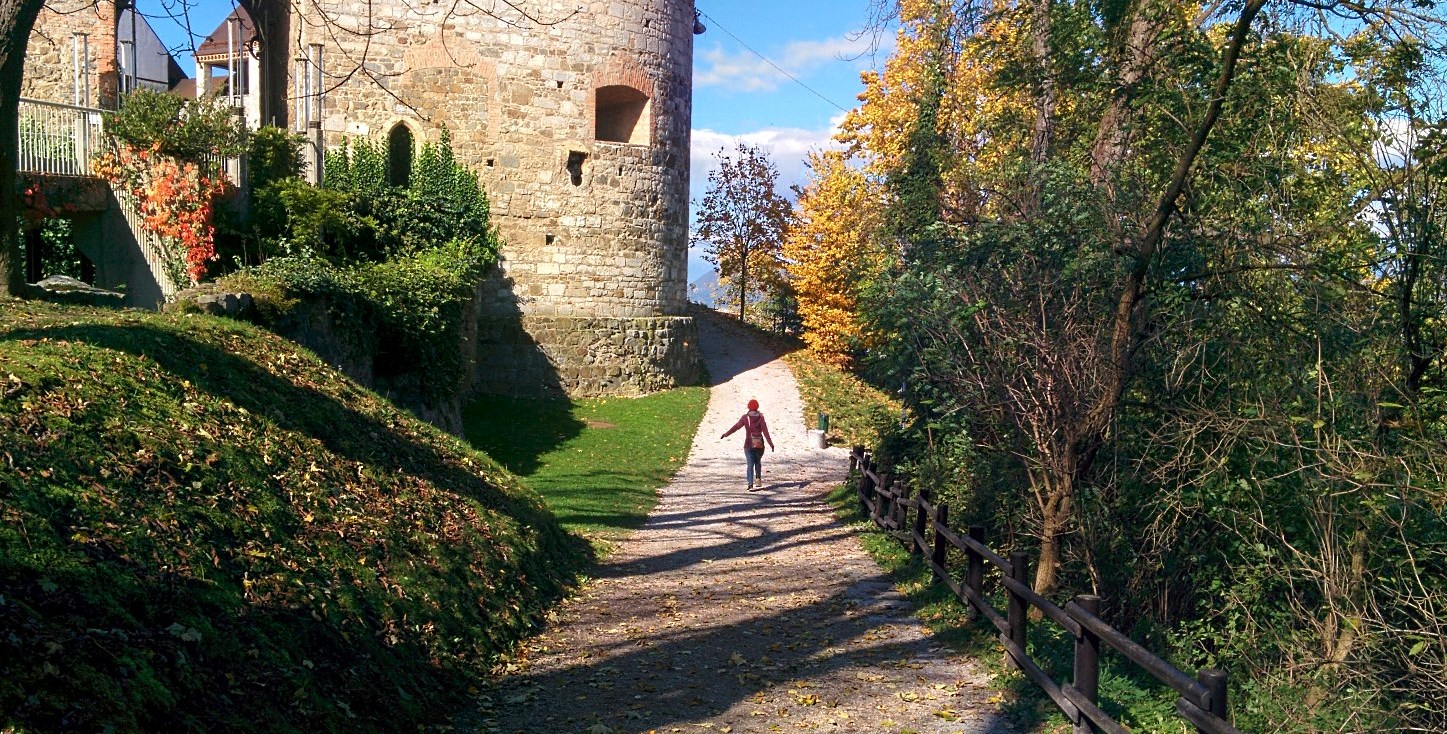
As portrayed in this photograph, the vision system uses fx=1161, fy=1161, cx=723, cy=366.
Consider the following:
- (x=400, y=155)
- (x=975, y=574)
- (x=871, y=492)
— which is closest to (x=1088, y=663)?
(x=975, y=574)

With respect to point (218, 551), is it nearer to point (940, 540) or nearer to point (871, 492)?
point (940, 540)

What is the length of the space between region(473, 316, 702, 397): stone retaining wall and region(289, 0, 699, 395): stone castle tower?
3cm

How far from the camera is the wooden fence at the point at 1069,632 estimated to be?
4.70 m

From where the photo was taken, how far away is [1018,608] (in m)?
7.02

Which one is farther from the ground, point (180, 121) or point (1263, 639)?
point (180, 121)

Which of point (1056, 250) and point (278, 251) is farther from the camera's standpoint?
point (278, 251)

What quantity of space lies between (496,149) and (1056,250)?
16622 millimetres

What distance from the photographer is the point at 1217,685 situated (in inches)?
182

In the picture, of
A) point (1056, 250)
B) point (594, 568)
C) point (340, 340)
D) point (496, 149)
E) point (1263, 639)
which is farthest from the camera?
point (496, 149)

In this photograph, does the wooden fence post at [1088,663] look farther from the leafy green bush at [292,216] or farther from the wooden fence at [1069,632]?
the leafy green bush at [292,216]

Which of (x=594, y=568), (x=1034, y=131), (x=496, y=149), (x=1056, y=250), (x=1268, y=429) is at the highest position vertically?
(x=496, y=149)

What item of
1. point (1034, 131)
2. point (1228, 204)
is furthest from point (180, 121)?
point (1228, 204)

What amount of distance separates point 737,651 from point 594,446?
12.9 meters

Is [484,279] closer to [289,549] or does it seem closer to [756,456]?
[756,456]
